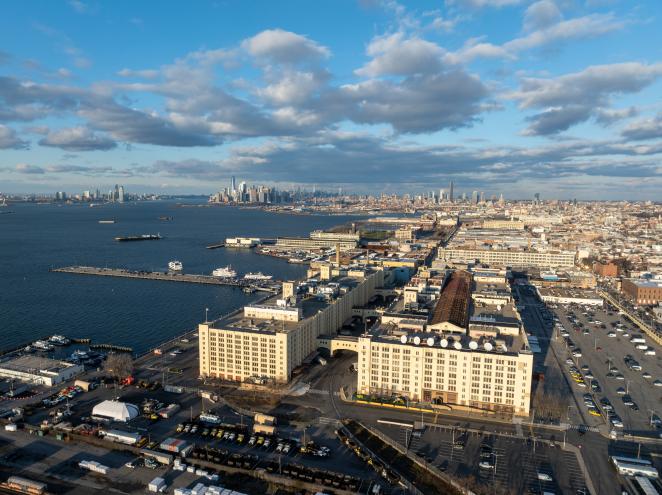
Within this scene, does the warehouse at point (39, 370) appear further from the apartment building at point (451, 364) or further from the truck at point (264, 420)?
the apartment building at point (451, 364)

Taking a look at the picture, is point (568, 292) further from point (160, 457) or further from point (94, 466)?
point (94, 466)

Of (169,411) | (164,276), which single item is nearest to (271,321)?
(169,411)

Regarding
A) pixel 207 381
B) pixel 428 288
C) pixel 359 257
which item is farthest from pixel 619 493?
pixel 359 257

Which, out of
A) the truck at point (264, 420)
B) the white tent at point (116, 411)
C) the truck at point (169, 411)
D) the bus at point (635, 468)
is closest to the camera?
the bus at point (635, 468)

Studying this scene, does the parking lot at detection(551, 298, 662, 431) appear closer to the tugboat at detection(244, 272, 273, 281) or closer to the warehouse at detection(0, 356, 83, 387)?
the warehouse at detection(0, 356, 83, 387)

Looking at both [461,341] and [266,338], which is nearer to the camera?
[461,341]

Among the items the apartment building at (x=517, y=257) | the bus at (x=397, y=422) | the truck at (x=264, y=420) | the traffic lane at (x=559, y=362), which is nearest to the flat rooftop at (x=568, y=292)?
the traffic lane at (x=559, y=362)
